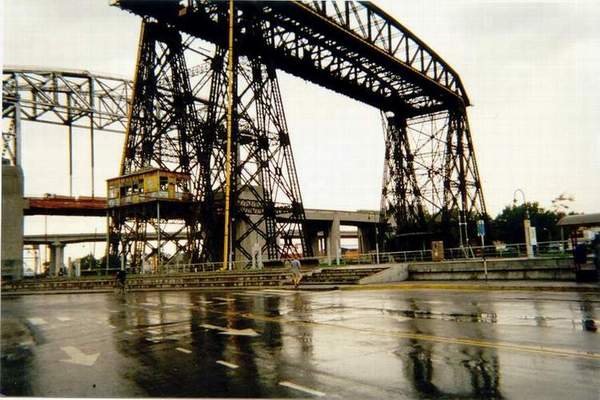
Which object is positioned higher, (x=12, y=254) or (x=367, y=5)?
(x=367, y=5)

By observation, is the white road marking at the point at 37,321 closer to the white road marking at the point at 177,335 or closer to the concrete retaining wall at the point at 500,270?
the white road marking at the point at 177,335

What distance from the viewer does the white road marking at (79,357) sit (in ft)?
31.0

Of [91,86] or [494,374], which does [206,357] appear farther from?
[91,86]

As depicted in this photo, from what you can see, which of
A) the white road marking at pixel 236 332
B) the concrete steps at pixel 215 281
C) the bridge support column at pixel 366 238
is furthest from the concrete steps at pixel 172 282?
the bridge support column at pixel 366 238

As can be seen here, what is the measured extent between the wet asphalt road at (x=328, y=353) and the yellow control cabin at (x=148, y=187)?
88.1 ft

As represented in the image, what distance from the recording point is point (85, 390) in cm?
748

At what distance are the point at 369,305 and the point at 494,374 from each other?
9354 millimetres

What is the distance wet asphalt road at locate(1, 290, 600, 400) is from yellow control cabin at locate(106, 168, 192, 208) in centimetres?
2685

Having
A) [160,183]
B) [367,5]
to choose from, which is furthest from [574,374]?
[160,183]

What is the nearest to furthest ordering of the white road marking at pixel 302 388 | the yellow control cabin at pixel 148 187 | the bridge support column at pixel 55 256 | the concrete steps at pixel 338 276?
the white road marking at pixel 302 388
the concrete steps at pixel 338 276
the yellow control cabin at pixel 148 187
the bridge support column at pixel 55 256

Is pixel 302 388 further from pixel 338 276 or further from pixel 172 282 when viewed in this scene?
pixel 172 282

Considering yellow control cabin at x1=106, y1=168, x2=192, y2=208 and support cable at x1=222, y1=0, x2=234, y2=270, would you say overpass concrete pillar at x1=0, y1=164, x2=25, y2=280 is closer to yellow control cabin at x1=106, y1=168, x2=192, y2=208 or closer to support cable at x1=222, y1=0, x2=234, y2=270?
yellow control cabin at x1=106, y1=168, x2=192, y2=208

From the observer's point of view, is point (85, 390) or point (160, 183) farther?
point (160, 183)

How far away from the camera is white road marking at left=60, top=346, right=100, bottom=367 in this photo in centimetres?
945
